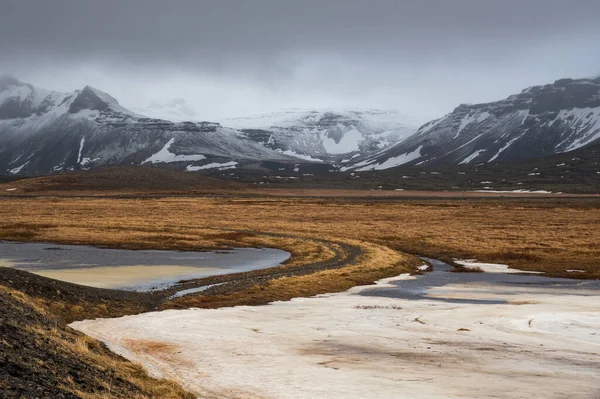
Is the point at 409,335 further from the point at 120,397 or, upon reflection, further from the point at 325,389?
the point at 120,397

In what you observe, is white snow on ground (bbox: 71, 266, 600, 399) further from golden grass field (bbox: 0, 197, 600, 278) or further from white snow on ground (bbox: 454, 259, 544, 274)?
golden grass field (bbox: 0, 197, 600, 278)

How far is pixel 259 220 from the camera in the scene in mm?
104125

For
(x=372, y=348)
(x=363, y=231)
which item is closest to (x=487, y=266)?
(x=363, y=231)

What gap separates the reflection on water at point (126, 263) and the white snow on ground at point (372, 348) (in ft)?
40.6

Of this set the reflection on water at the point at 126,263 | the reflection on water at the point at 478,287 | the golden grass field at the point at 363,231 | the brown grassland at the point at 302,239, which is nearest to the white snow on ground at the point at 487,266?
the brown grassland at the point at 302,239

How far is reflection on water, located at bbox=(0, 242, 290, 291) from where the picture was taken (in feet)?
139

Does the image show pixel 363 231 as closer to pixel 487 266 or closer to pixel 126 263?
pixel 487 266

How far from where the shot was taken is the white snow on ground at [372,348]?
19.0 meters

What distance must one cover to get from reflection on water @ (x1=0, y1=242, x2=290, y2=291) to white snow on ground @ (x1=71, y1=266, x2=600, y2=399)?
487 inches

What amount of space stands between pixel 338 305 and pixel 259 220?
70.3m

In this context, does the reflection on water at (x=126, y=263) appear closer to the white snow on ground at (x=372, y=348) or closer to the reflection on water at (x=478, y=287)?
the white snow on ground at (x=372, y=348)

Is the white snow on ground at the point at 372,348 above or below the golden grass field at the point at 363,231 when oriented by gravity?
above

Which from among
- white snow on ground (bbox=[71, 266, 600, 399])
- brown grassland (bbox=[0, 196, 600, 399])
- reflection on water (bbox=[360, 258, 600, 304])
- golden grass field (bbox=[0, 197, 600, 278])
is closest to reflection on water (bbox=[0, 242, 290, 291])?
brown grassland (bbox=[0, 196, 600, 399])

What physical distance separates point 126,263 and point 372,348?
32.1 meters
